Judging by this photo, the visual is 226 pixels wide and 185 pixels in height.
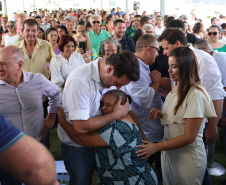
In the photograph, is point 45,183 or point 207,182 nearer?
point 45,183

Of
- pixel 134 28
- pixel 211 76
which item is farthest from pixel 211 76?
pixel 134 28

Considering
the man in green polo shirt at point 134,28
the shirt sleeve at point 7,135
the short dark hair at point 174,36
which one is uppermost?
the man in green polo shirt at point 134,28

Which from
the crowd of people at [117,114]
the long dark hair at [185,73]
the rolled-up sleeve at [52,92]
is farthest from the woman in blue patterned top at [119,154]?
the rolled-up sleeve at [52,92]

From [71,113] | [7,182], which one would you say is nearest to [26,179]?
[71,113]

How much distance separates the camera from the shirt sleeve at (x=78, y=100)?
1.65m

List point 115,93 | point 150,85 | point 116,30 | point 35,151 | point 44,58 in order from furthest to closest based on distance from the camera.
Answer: point 116,30 < point 44,58 < point 150,85 < point 115,93 < point 35,151

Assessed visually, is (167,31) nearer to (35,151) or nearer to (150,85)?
(150,85)

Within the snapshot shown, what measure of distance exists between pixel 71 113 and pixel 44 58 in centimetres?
213

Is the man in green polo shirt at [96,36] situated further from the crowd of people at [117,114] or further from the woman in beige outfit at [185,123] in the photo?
the woman in beige outfit at [185,123]

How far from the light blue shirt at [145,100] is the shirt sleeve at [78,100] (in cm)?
75

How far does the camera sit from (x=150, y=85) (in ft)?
8.41

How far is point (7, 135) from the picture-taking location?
0.70 metres

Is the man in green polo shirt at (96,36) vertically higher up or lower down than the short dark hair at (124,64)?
higher up

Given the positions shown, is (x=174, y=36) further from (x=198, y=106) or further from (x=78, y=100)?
(x=78, y=100)
